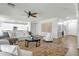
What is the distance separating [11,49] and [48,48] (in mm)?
747

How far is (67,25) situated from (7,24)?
124cm

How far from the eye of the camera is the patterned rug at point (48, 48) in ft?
9.23

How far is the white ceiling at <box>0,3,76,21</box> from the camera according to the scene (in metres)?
2.75

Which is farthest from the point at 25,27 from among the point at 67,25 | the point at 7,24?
the point at 67,25

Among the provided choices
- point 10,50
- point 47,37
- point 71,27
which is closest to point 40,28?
point 47,37

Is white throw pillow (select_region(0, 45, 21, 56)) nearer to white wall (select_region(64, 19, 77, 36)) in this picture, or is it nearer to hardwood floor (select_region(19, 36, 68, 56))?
hardwood floor (select_region(19, 36, 68, 56))

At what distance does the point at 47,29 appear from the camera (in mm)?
2900

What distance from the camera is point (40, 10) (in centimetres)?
283

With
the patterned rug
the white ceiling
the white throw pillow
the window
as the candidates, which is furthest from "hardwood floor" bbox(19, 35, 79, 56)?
the white ceiling

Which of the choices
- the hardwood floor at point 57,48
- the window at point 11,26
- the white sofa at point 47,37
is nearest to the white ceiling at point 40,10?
the window at point 11,26

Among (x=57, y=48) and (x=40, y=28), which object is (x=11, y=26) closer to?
(x=40, y=28)

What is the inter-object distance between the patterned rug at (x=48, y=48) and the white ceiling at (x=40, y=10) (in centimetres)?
52

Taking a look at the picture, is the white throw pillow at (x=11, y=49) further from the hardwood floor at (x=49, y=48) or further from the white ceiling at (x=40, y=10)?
the white ceiling at (x=40, y=10)

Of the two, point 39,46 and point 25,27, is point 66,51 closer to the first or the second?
point 39,46
